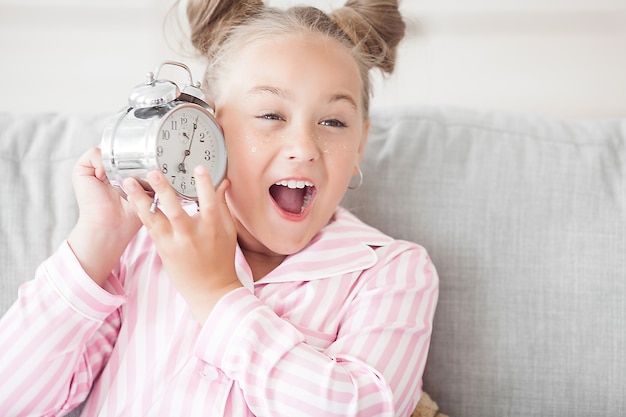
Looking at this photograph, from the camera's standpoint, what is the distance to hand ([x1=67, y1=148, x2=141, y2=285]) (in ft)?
3.68

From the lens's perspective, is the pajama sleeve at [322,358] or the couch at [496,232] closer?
the pajama sleeve at [322,358]

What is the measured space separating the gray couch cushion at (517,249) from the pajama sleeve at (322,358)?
250mm

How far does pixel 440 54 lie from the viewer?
6.24 ft

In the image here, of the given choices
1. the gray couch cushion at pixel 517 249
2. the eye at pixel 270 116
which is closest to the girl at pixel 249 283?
the eye at pixel 270 116

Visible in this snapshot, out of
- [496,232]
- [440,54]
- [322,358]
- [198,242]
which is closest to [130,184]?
[198,242]

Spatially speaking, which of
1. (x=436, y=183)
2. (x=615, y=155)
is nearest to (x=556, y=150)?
(x=615, y=155)

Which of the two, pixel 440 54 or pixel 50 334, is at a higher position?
pixel 440 54

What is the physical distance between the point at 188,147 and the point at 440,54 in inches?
43.3

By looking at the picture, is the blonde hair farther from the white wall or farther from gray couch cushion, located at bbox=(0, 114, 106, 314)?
the white wall

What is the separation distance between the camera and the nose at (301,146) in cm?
110

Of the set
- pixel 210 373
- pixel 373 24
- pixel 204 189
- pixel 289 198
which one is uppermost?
pixel 373 24

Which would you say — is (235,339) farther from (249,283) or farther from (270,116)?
(270,116)

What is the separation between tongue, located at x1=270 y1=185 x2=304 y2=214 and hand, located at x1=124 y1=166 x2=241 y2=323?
18 centimetres

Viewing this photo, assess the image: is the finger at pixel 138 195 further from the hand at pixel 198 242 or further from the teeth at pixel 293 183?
the teeth at pixel 293 183
